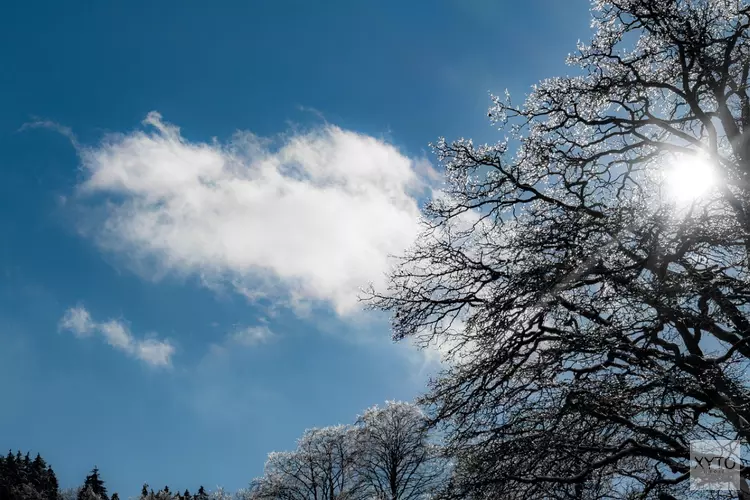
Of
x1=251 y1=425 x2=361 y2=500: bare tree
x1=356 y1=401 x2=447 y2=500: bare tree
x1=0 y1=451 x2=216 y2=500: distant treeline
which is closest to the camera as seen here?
x1=356 y1=401 x2=447 y2=500: bare tree

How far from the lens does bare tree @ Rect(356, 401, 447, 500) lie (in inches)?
1250

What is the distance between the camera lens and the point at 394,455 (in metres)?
32.8

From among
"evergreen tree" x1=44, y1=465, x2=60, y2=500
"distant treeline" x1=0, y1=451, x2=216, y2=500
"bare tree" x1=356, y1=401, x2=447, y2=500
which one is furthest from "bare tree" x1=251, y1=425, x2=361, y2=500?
"evergreen tree" x1=44, y1=465, x2=60, y2=500

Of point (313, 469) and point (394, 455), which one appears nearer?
point (394, 455)

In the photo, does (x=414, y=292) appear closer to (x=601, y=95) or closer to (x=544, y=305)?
(x=544, y=305)

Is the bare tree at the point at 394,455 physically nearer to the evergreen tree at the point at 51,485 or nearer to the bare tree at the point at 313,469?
the bare tree at the point at 313,469

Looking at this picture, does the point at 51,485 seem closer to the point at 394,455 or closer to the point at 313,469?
the point at 313,469

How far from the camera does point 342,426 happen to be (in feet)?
127

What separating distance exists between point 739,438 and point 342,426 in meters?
34.3

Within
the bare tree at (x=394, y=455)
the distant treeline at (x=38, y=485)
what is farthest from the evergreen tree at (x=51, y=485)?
the bare tree at (x=394, y=455)

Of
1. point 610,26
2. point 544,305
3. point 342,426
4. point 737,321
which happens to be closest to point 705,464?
point 737,321

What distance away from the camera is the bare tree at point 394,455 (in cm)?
3175

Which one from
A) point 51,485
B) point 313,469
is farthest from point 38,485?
point 313,469

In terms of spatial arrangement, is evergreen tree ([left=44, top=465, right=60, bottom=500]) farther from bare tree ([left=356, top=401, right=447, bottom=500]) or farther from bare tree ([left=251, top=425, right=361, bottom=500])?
bare tree ([left=356, top=401, right=447, bottom=500])
